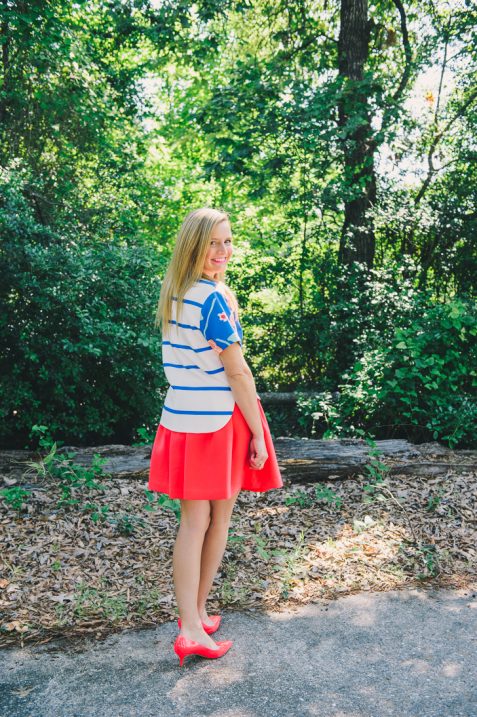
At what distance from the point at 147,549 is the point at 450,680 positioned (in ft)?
6.32

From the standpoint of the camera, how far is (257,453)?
277 cm

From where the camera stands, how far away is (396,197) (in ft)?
25.5

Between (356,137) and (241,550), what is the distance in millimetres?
5477

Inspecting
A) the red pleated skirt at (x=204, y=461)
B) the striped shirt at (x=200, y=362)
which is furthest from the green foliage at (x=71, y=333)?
the striped shirt at (x=200, y=362)

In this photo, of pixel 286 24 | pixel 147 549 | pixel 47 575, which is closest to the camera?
pixel 47 575

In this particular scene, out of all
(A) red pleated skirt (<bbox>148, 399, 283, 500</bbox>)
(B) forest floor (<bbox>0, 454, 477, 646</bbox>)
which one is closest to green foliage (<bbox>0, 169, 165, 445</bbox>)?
(B) forest floor (<bbox>0, 454, 477, 646</bbox>)

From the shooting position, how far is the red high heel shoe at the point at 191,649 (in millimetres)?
2805

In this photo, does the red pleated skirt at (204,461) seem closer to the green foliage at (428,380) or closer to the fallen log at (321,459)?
the fallen log at (321,459)

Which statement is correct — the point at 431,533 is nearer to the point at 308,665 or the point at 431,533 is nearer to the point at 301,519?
the point at 301,519

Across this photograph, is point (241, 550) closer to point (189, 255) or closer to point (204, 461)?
point (204, 461)

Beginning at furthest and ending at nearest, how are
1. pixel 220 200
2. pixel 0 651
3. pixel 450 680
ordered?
pixel 220 200
pixel 0 651
pixel 450 680

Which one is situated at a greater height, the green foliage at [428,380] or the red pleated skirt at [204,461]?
the green foliage at [428,380]

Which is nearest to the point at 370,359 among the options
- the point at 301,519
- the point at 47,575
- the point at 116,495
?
the point at 301,519

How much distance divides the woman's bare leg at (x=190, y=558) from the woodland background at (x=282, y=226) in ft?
9.25
